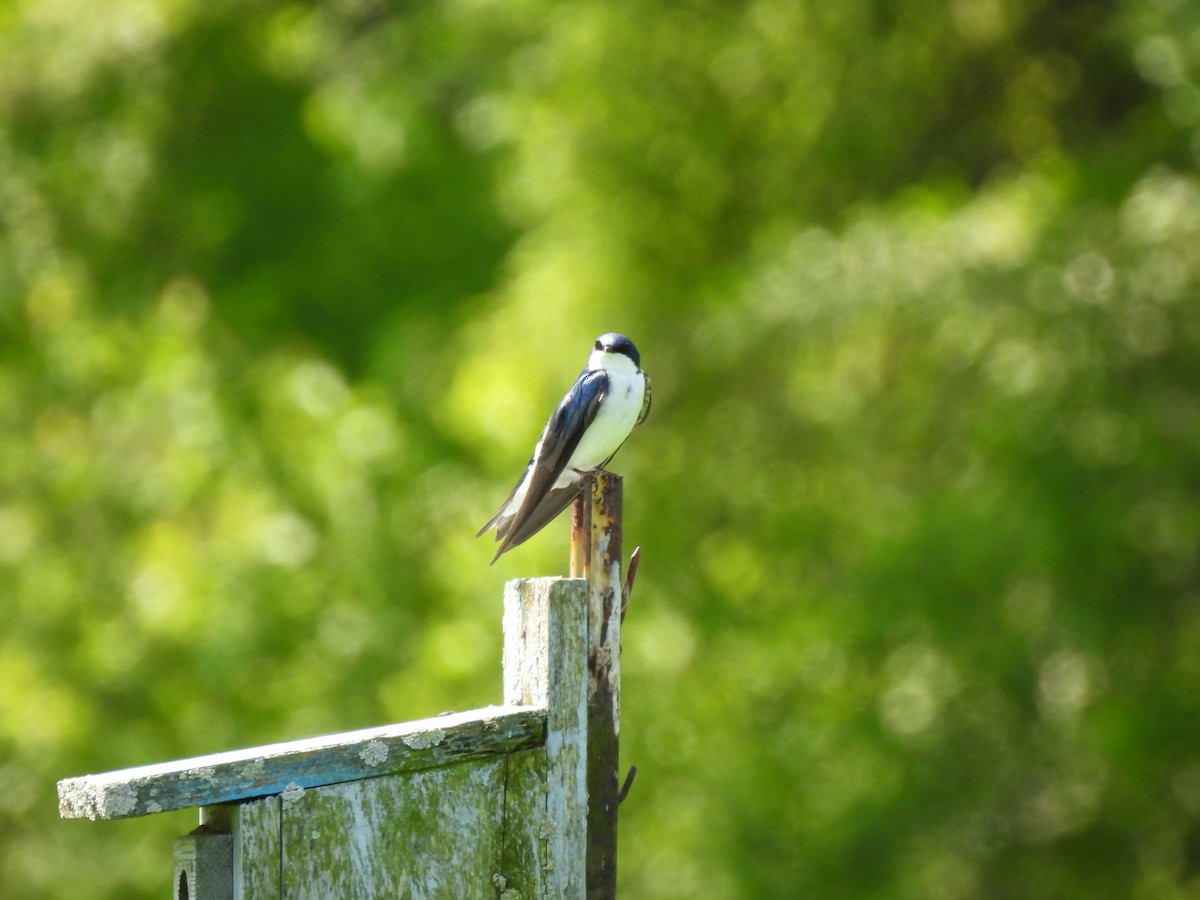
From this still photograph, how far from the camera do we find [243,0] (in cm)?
1086

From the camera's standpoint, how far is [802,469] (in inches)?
266

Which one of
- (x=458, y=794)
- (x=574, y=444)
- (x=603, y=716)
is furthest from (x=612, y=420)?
(x=458, y=794)

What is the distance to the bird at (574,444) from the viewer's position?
2.88m

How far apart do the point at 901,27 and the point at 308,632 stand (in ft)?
15.0

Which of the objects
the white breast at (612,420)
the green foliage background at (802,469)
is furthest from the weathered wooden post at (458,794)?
the green foliage background at (802,469)

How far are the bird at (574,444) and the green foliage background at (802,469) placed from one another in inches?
126

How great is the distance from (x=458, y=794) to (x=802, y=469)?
15.3 feet

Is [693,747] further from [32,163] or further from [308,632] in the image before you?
[32,163]

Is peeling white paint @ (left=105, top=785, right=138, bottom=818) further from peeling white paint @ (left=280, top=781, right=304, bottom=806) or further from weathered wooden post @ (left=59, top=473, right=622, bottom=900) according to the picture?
peeling white paint @ (left=280, top=781, right=304, bottom=806)

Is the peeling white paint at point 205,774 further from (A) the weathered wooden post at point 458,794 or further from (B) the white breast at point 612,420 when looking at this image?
(B) the white breast at point 612,420

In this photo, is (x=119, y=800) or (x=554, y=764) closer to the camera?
(x=119, y=800)

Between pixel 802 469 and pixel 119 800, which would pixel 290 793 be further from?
pixel 802 469

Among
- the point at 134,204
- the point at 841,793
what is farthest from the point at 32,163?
the point at 841,793

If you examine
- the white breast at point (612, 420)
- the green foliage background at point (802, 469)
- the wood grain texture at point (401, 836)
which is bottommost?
the wood grain texture at point (401, 836)
